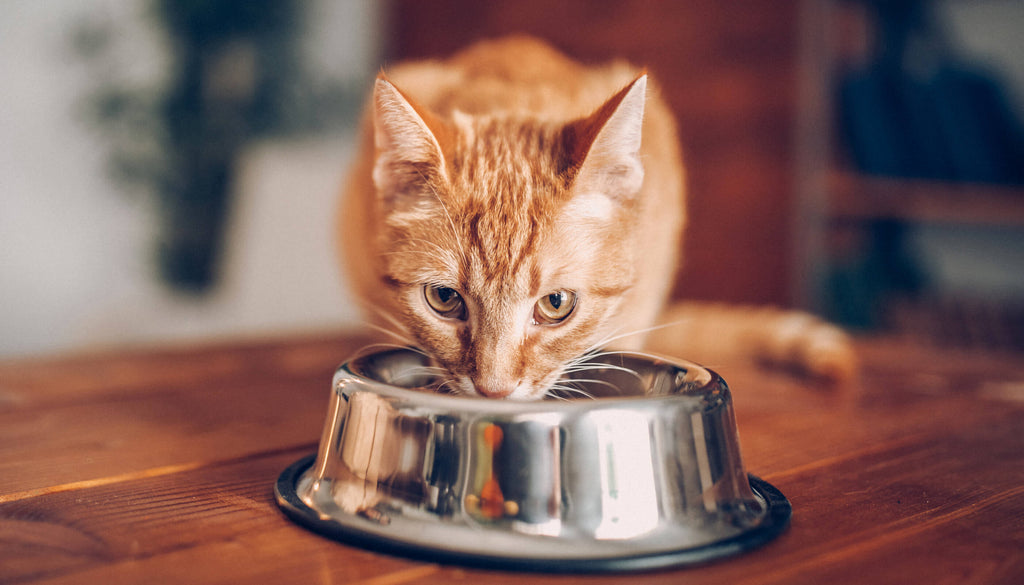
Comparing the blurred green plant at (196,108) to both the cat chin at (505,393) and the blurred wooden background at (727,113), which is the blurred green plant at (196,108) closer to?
the blurred wooden background at (727,113)

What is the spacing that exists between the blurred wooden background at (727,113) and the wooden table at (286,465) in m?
1.30

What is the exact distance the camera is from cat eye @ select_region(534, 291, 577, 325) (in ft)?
3.80

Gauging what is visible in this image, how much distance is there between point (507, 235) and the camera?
1.14 meters

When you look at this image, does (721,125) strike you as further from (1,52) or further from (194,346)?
(1,52)

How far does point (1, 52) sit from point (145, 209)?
0.78 meters

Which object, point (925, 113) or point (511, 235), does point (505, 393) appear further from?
point (925, 113)

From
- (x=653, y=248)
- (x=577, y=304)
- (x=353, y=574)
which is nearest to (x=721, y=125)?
(x=653, y=248)

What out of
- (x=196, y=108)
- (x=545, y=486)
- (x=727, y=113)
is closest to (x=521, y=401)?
(x=545, y=486)

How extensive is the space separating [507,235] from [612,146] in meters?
0.19

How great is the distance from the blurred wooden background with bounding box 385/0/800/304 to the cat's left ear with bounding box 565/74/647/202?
1.84 meters

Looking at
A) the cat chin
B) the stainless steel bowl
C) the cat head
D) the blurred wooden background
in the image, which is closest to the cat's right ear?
the cat head

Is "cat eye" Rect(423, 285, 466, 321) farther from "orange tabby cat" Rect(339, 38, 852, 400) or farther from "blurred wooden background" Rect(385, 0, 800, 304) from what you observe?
"blurred wooden background" Rect(385, 0, 800, 304)

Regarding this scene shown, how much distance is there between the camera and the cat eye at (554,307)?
3.80 feet

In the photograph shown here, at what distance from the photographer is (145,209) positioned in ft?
11.3
